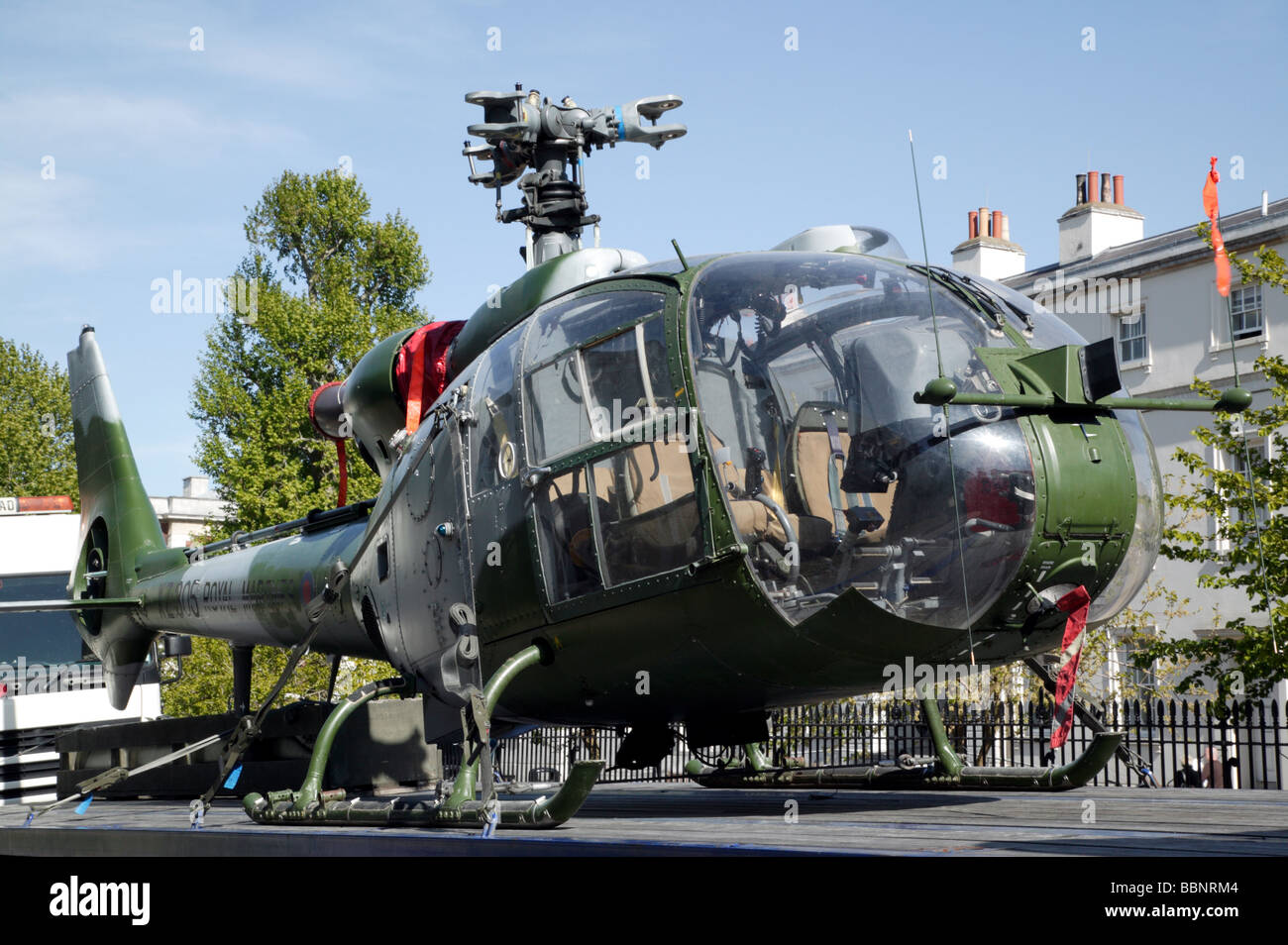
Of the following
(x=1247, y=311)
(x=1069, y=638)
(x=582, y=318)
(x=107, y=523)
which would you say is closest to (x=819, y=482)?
(x=1069, y=638)

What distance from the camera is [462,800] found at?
6977 millimetres

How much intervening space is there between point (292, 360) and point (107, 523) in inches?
944

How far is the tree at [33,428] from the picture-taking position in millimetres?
48656

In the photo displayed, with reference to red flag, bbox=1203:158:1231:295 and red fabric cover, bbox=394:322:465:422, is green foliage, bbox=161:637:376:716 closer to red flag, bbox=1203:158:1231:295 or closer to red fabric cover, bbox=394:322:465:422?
red fabric cover, bbox=394:322:465:422

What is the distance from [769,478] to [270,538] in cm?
830

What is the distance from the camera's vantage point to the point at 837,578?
623cm

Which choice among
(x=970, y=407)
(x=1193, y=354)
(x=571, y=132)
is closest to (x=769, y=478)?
(x=970, y=407)

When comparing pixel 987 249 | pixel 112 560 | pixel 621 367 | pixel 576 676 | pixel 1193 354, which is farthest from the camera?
pixel 987 249

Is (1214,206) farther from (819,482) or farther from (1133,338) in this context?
(1133,338)

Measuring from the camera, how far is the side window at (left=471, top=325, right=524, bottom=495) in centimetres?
755

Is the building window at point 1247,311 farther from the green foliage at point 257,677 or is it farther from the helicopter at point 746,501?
the helicopter at point 746,501

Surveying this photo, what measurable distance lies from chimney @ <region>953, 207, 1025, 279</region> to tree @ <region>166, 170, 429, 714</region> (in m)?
16.3
